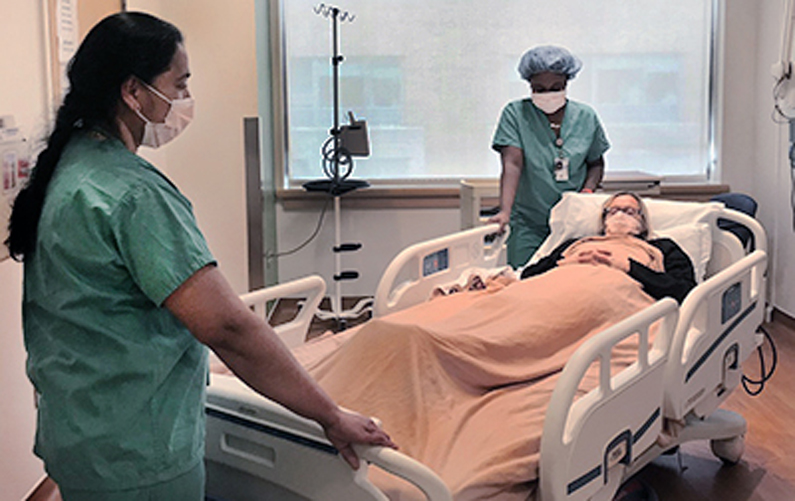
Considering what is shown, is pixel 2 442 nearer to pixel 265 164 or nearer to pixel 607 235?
pixel 607 235

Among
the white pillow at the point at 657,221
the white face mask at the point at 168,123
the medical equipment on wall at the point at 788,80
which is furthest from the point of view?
the medical equipment on wall at the point at 788,80

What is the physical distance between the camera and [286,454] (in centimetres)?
183

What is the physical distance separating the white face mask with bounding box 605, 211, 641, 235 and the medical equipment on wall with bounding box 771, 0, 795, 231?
1601 mm

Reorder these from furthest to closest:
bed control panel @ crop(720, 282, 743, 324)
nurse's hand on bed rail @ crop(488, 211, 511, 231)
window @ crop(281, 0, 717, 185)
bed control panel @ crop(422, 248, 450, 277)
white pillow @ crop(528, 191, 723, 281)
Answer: window @ crop(281, 0, 717, 185) → nurse's hand on bed rail @ crop(488, 211, 511, 231) → white pillow @ crop(528, 191, 723, 281) → bed control panel @ crop(422, 248, 450, 277) → bed control panel @ crop(720, 282, 743, 324)

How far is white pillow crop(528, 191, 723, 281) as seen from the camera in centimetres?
322

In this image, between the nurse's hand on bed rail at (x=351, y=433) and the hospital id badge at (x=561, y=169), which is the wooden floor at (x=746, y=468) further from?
the nurse's hand on bed rail at (x=351, y=433)

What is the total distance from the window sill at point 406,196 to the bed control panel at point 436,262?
1.96m

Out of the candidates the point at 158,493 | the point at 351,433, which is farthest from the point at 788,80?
the point at 158,493

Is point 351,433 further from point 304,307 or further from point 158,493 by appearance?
point 304,307

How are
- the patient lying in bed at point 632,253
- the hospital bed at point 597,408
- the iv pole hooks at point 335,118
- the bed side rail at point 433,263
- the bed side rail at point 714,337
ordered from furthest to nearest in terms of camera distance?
the iv pole hooks at point 335,118, the patient lying in bed at point 632,253, the bed side rail at point 433,263, the bed side rail at point 714,337, the hospital bed at point 597,408

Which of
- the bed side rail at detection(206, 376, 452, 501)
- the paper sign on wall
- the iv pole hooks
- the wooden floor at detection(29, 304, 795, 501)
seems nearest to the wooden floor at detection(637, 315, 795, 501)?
the wooden floor at detection(29, 304, 795, 501)

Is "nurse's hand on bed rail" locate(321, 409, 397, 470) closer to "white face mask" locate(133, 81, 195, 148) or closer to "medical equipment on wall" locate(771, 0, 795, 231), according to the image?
"white face mask" locate(133, 81, 195, 148)

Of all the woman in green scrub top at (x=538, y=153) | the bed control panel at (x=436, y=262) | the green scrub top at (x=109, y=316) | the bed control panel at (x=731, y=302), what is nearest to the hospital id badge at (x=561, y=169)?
the woman in green scrub top at (x=538, y=153)

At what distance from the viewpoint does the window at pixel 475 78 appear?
16.6 feet
